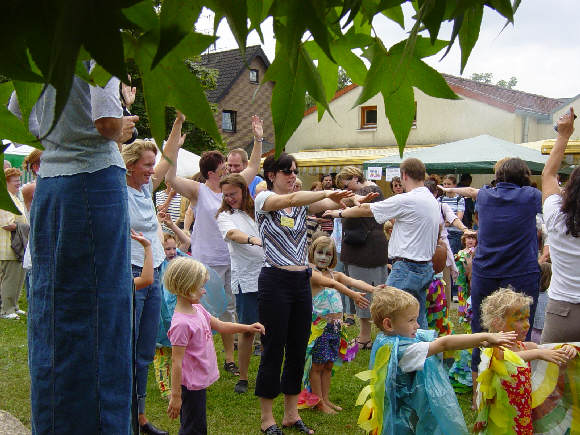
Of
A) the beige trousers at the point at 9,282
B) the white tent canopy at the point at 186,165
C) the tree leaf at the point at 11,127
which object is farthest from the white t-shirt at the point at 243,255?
the white tent canopy at the point at 186,165

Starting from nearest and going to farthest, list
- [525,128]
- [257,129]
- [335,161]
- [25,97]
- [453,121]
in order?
[25,97] → [257,129] → [335,161] → [525,128] → [453,121]

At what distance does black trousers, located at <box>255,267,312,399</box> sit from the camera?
4309 mm

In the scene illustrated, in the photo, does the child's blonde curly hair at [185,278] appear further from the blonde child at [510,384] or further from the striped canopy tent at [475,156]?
the striped canopy tent at [475,156]

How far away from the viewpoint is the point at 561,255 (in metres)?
3.98

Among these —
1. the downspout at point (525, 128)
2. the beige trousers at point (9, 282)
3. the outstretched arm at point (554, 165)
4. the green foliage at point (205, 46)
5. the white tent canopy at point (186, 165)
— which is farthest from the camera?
the downspout at point (525, 128)

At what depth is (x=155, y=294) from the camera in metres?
3.97

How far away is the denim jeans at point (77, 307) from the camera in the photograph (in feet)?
6.75

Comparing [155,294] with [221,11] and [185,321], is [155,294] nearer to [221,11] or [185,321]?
[185,321]

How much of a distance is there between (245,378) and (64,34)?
4908mm

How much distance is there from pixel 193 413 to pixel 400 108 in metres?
3.08

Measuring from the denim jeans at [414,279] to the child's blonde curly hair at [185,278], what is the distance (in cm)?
200

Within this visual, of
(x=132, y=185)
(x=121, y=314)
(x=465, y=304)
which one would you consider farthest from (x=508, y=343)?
(x=465, y=304)

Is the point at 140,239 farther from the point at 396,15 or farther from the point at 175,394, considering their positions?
the point at 396,15

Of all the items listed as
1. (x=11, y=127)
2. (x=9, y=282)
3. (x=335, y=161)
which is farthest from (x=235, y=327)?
(x=335, y=161)
